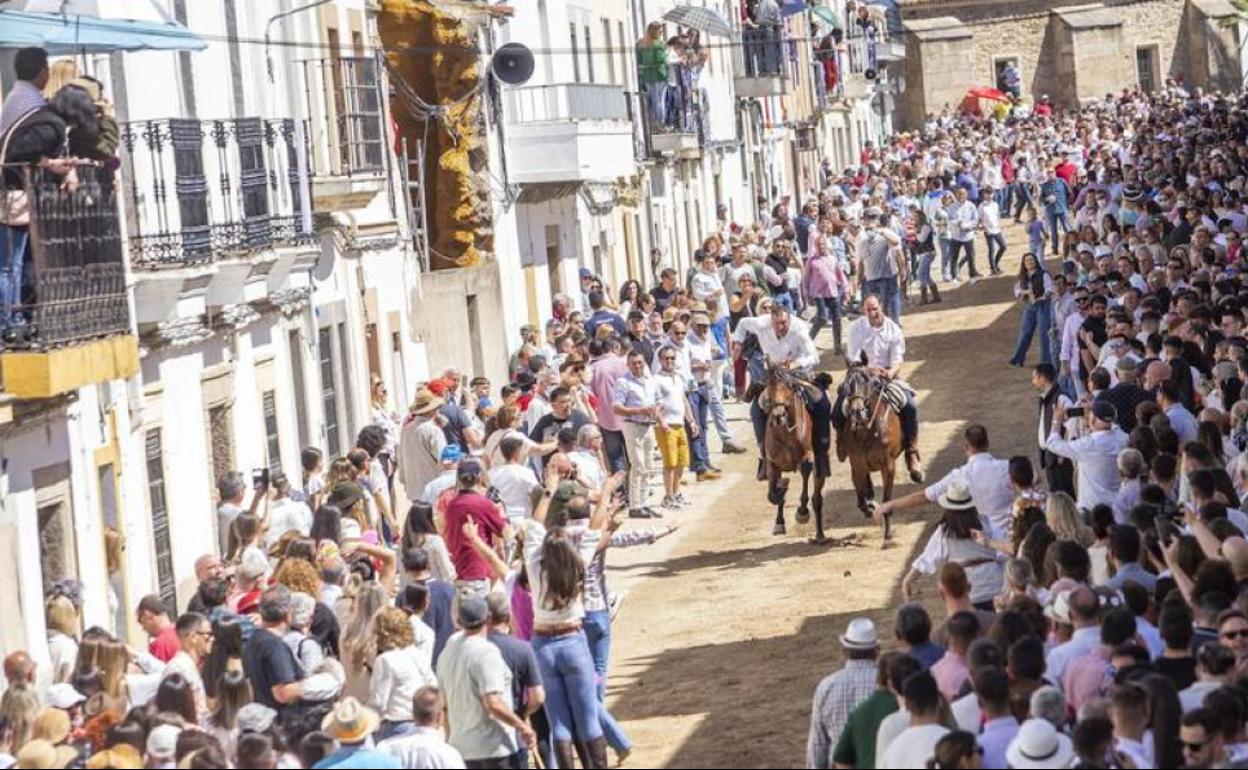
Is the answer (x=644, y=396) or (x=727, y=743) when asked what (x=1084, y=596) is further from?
(x=644, y=396)

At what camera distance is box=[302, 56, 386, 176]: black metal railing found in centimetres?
2850

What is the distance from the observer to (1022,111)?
87.0 metres

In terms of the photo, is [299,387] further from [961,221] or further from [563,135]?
[961,221]

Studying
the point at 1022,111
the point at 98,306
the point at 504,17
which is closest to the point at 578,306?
the point at 504,17

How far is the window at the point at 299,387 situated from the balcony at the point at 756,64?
3369cm

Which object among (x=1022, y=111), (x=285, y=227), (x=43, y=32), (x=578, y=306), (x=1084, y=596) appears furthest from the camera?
(x=1022, y=111)

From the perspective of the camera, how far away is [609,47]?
46625mm

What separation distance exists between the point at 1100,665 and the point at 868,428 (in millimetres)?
12535

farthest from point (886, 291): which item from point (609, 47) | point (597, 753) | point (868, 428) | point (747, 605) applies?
point (597, 753)

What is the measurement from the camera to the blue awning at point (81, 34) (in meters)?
18.9

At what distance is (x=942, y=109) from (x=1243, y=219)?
2365 inches

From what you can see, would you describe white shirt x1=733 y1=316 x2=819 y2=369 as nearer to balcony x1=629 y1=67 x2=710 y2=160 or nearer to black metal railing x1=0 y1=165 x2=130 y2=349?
black metal railing x1=0 y1=165 x2=130 y2=349

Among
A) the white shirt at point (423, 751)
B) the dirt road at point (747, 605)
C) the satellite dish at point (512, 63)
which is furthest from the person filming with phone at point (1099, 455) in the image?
the satellite dish at point (512, 63)

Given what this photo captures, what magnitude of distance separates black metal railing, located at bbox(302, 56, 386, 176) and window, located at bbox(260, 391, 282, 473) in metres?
2.64
